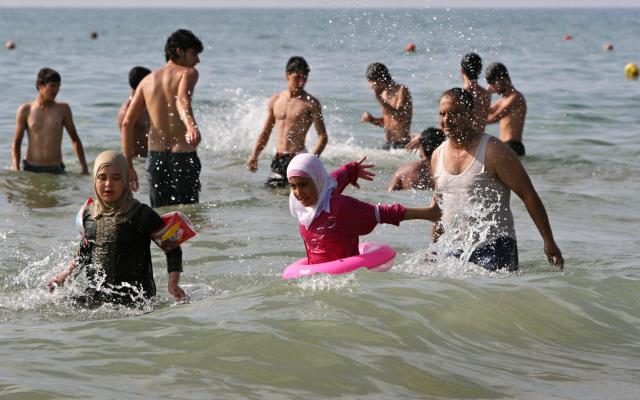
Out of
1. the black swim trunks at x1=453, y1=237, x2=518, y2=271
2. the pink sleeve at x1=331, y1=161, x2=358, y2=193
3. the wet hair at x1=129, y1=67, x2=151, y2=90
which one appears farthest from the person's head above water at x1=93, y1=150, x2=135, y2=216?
the wet hair at x1=129, y1=67, x2=151, y2=90

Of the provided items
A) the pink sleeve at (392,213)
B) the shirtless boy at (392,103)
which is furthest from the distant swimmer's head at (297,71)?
the pink sleeve at (392,213)

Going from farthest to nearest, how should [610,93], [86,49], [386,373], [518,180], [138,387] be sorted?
[86,49]
[610,93]
[518,180]
[386,373]
[138,387]

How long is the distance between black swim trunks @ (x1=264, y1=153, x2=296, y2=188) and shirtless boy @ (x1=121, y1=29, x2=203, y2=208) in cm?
175

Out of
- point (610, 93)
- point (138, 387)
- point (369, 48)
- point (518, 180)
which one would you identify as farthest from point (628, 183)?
point (369, 48)

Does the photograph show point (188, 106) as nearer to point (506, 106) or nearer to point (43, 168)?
point (43, 168)

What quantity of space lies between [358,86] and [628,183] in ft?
48.8

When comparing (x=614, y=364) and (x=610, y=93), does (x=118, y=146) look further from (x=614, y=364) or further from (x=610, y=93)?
(x=610, y=93)

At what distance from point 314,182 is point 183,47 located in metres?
3.89

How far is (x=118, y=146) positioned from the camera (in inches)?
682

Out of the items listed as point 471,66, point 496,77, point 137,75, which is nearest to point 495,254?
point 471,66

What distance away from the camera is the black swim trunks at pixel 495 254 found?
6.58 m

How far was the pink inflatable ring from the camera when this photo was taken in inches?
249

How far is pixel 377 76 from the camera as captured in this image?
13766mm

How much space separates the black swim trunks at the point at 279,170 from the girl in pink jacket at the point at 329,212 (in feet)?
16.5
